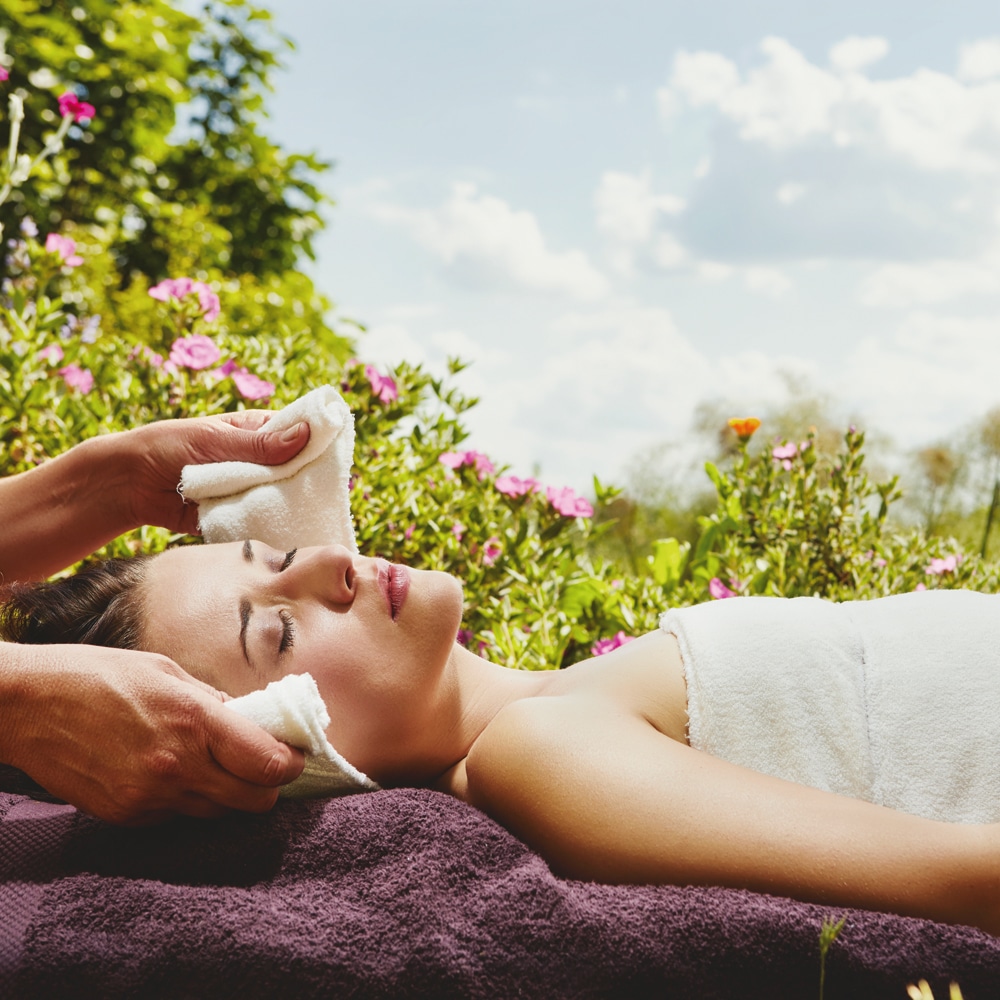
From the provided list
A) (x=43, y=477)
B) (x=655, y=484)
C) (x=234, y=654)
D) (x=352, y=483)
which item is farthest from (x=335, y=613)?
(x=655, y=484)

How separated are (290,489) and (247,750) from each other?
0.77 m

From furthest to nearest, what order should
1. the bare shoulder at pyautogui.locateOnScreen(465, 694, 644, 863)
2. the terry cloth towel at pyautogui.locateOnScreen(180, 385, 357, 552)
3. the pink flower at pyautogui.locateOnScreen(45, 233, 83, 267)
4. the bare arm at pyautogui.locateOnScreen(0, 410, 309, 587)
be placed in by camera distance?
the pink flower at pyautogui.locateOnScreen(45, 233, 83, 267) < the bare arm at pyautogui.locateOnScreen(0, 410, 309, 587) < the terry cloth towel at pyautogui.locateOnScreen(180, 385, 357, 552) < the bare shoulder at pyautogui.locateOnScreen(465, 694, 644, 863)

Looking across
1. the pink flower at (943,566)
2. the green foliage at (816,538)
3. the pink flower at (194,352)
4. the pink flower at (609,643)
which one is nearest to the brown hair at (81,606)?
the pink flower at (194,352)

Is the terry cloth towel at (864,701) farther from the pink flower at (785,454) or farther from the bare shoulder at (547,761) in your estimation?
the pink flower at (785,454)

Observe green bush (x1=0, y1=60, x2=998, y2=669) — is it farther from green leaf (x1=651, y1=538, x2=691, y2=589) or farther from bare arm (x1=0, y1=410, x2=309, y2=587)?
bare arm (x1=0, y1=410, x2=309, y2=587)

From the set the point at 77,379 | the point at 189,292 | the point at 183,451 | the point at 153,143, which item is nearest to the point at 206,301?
the point at 189,292

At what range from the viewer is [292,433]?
1.98 m

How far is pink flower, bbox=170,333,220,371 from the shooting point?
3.21 m

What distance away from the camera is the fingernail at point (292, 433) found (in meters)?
1.98

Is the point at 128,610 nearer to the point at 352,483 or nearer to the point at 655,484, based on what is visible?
the point at 352,483

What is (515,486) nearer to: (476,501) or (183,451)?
(476,501)

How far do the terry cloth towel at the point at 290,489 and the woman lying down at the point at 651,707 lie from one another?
0.44 feet

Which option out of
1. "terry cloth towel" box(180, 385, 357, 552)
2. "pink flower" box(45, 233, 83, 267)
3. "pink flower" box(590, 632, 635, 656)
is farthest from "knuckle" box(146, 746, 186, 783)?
"pink flower" box(45, 233, 83, 267)

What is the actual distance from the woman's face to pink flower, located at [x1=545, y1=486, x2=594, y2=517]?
1408mm
